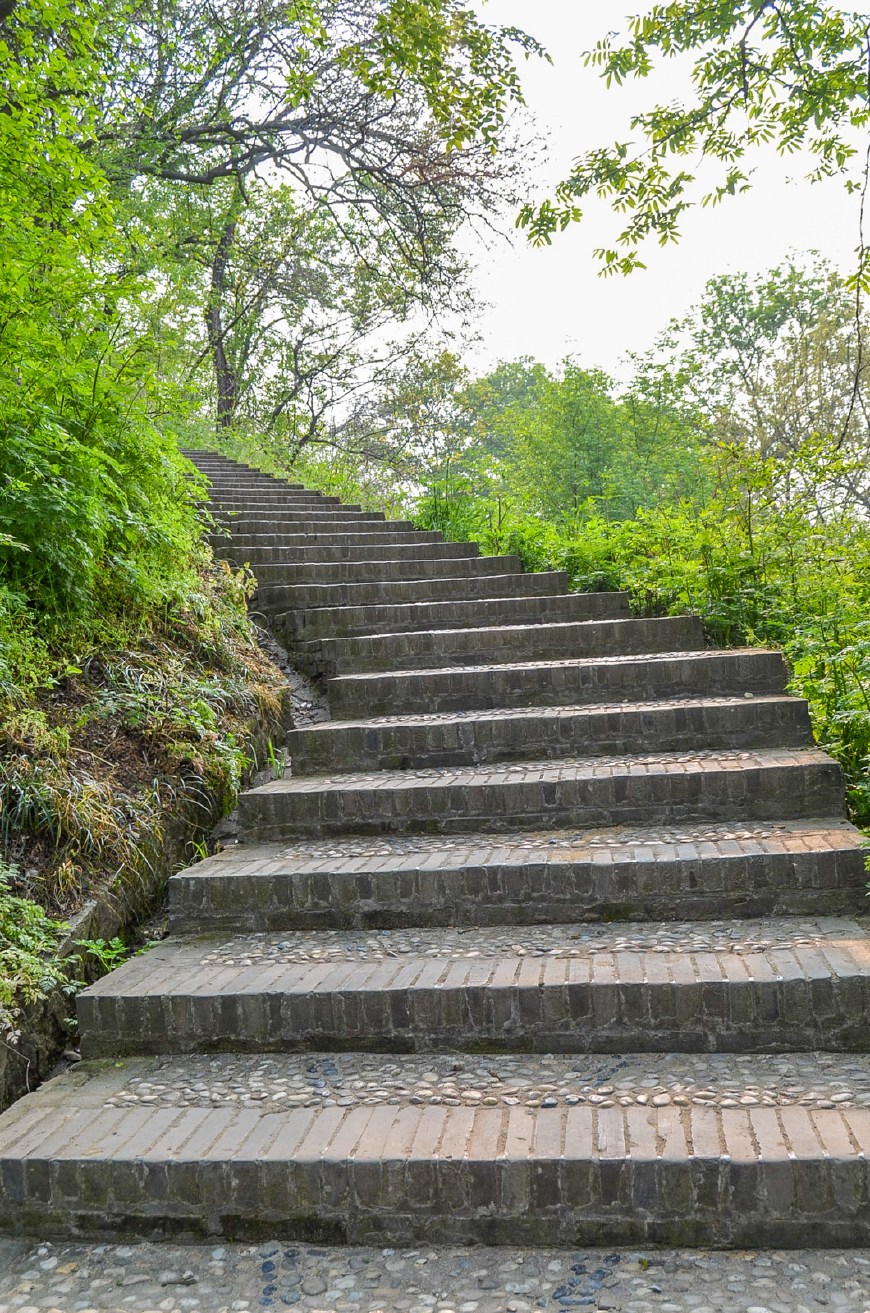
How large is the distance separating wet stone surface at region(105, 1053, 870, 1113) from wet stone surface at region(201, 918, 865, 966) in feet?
1.27

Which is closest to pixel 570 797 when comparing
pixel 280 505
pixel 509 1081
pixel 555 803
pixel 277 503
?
pixel 555 803

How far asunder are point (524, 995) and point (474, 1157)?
602mm

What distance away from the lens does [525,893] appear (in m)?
3.42

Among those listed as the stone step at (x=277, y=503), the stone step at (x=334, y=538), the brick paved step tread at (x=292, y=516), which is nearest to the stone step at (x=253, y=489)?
the stone step at (x=277, y=503)

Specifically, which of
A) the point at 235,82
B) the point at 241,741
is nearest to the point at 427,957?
the point at 241,741

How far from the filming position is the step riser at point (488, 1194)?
2152mm

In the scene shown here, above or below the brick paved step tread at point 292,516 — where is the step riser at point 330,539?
below

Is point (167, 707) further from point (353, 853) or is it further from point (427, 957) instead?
point (427, 957)

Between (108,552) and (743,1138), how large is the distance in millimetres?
3737

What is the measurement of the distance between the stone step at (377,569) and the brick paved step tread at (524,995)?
4138mm

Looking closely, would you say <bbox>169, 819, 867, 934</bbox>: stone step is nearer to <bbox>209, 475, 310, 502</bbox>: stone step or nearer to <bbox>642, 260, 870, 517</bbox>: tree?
<bbox>209, 475, 310, 502</bbox>: stone step

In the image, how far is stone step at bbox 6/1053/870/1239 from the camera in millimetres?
2172

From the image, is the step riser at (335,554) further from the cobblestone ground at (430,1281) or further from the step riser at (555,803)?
the cobblestone ground at (430,1281)

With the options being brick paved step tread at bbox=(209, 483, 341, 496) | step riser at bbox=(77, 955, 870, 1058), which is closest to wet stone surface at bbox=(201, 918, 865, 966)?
step riser at bbox=(77, 955, 870, 1058)
